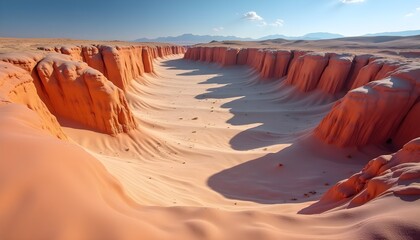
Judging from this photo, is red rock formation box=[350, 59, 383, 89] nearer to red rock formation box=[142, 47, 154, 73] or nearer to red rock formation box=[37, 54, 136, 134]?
red rock formation box=[37, 54, 136, 134]

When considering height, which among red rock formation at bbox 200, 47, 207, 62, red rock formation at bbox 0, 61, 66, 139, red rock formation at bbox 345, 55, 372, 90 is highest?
red rock formation at bbox 0, 61, 66, 139

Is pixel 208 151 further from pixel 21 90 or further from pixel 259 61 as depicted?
pixel 259 61

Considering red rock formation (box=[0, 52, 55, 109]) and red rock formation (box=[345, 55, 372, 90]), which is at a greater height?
red rock formation (box=[0, 52, 55, 109])

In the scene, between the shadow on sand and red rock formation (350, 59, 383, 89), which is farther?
red rock formation (350, 59, 383, 89)

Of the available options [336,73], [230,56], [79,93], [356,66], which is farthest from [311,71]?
[230,56]

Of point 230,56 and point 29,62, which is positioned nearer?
point 29,62

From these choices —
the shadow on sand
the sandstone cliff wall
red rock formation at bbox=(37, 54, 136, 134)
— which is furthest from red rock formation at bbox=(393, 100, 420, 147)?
red rock formation at bbox=(37, 54, 136, 134)
